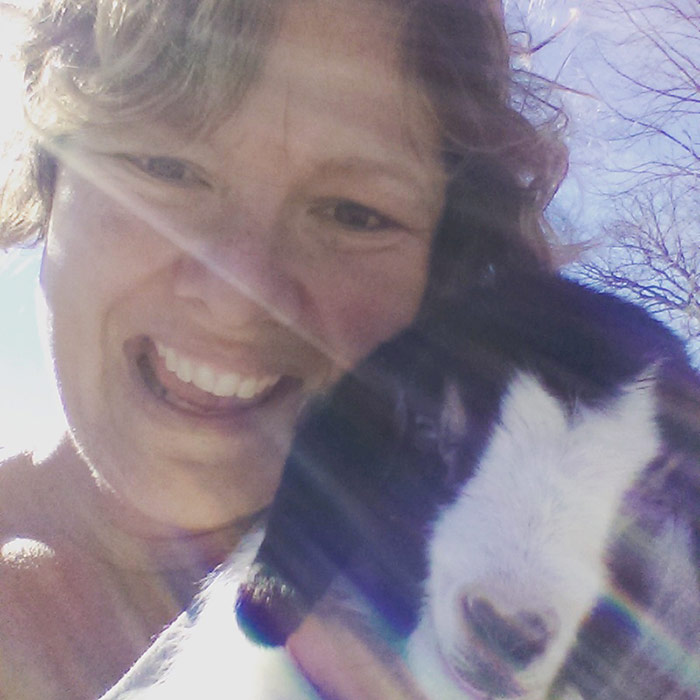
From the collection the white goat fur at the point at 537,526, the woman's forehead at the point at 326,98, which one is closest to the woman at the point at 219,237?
the woman's forehead at the point at 326,98

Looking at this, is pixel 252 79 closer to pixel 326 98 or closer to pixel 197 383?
pixel 326 98

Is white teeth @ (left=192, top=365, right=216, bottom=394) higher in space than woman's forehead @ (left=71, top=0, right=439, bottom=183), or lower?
lower

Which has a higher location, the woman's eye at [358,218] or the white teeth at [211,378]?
the woman's eye at [358,218]

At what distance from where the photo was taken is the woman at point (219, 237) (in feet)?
6.46

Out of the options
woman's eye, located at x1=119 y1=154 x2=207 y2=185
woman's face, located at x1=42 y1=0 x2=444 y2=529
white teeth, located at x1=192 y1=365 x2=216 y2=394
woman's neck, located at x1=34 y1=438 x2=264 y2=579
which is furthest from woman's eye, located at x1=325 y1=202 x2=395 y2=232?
woman's neck, located at x1=34 y1=438 x2=264 y2=579

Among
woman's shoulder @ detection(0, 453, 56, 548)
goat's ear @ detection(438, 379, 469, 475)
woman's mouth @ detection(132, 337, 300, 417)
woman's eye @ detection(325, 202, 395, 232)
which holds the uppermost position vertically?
woman's eye @ detection(325, 202, 395, 232)

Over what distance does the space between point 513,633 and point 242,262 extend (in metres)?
0.87

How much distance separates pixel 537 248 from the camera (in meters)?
2.28

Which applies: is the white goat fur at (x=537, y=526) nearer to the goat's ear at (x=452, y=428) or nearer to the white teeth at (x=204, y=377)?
the goat's ear at (x=452, y=428)

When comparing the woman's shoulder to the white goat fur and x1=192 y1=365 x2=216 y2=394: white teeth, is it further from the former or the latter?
the white goat fur

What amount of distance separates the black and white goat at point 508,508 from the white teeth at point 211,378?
246 mm

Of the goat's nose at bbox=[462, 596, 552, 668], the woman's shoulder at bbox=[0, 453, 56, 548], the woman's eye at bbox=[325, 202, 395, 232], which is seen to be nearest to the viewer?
the goat's nose at bbox=[462, 596, 552, 668]

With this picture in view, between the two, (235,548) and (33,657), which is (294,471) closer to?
(235,548)

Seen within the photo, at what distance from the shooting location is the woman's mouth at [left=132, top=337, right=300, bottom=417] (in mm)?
2111
